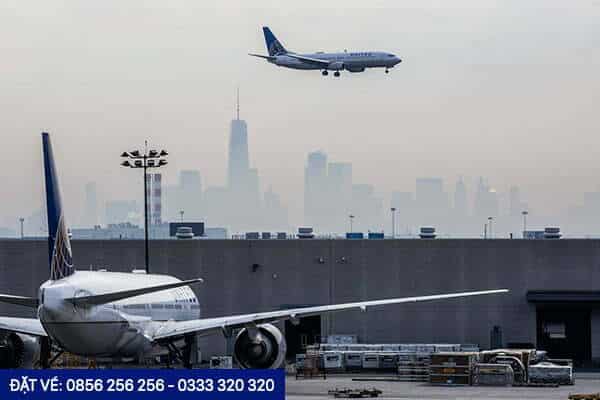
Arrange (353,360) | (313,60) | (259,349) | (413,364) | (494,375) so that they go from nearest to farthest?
(259,349), (494,375), (413,364), (353,360), (313,60)

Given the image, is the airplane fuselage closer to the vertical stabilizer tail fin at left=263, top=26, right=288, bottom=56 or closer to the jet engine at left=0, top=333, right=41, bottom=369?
the vertical stabilizer tail fin at left=263, top=26, right=288, bottom=56

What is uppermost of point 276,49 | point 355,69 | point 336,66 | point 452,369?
point 276,49

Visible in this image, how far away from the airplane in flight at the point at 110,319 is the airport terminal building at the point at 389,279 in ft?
78.9

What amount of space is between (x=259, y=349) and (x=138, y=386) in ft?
133

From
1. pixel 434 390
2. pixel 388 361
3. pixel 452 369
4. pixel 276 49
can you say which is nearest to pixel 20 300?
pixel 434 390

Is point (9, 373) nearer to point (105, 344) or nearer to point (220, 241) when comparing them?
point (105, 344)

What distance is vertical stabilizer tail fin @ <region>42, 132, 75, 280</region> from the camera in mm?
55275

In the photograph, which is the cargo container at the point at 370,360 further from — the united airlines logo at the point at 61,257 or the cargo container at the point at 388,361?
the united airlines logo at the point at 61,257

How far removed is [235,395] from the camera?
818 inches

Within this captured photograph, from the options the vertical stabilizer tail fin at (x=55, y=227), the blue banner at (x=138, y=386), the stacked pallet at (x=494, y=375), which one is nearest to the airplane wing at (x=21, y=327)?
the vertical stabilizer tail fin at (x=55, y=227)

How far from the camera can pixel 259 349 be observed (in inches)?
2410

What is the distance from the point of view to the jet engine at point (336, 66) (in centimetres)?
17262

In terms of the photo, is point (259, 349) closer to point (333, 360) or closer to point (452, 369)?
point (452, 369)

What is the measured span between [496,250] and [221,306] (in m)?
19.0
